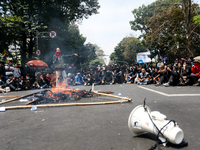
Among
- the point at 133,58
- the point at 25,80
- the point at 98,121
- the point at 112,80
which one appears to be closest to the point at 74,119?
the point at 98,121

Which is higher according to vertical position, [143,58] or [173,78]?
[143,58]

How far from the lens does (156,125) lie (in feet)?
10.1

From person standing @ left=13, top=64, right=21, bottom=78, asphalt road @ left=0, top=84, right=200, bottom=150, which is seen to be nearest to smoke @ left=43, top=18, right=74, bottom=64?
person standing @ left=13, top=64, right=21, bottom=78

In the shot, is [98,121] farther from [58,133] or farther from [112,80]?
[112,80]

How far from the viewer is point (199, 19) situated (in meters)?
16.7

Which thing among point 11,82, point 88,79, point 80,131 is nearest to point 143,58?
point 88,79

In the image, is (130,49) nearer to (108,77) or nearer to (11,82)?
(108,77)

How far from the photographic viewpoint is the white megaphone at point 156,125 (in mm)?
2855

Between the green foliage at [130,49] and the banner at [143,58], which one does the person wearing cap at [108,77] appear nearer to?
the banner at [143,58]

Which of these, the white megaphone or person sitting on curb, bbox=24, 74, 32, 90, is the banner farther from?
the white megaphone

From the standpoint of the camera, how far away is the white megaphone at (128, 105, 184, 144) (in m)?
2.85

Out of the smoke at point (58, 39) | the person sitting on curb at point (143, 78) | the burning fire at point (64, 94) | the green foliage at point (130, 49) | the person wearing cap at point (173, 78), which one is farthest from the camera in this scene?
the green foliage at point (130, 49)

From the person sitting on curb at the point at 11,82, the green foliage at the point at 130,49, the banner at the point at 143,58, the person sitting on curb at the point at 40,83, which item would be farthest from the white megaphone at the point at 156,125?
the green foliage at the point at 130,49

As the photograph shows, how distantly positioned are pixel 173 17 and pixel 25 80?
774 inches
